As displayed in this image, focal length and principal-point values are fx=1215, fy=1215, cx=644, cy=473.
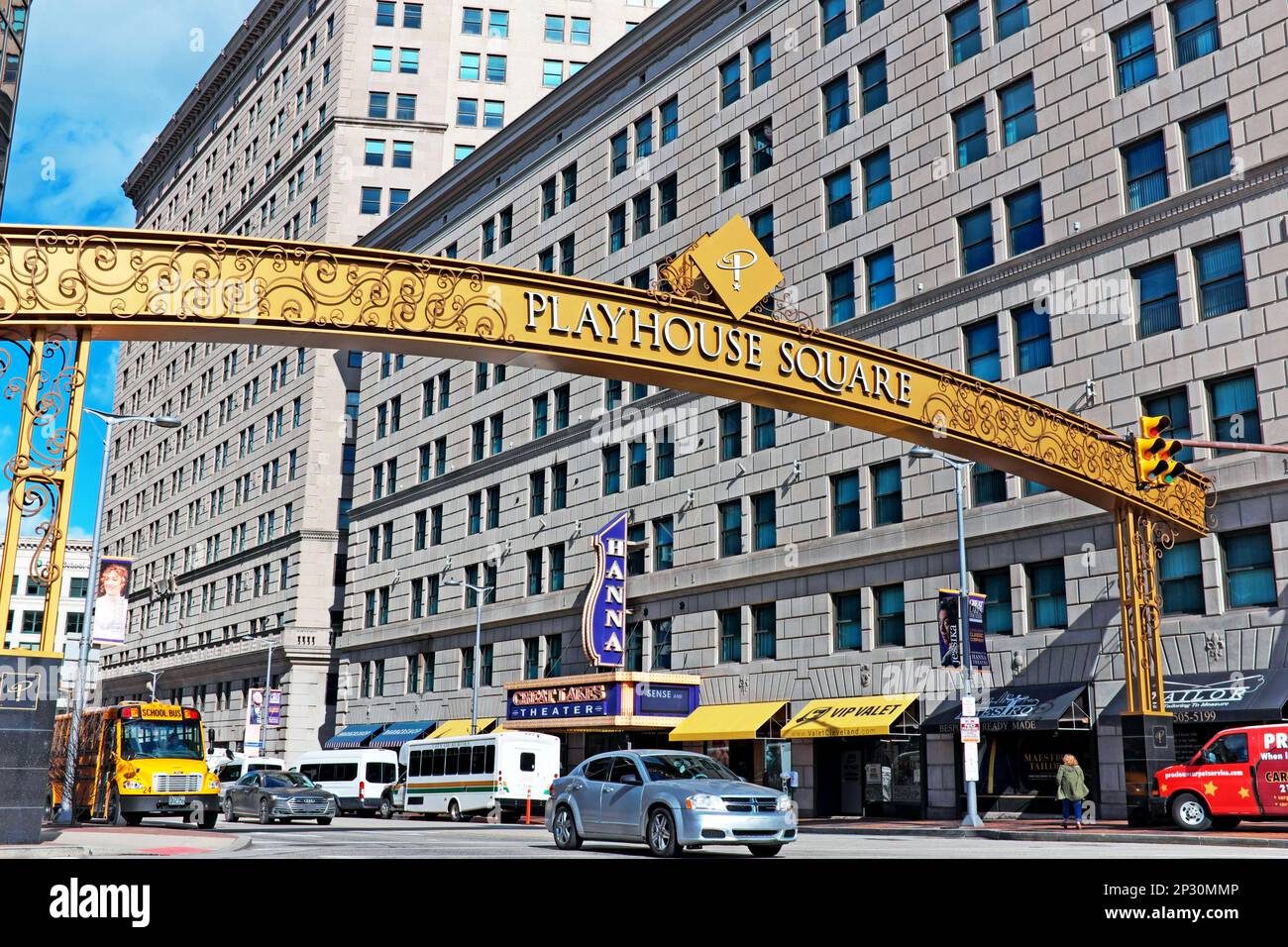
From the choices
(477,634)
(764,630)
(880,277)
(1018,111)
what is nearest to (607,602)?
(764,630)

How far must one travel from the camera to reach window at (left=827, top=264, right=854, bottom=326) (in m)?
38.6

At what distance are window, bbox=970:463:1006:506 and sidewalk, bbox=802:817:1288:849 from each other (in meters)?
8.50

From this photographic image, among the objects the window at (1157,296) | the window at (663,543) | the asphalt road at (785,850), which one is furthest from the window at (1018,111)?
the asphalt road at (785,850)

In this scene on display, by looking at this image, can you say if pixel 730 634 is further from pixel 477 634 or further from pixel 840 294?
pixel 477 634

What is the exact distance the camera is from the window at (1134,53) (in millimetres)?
30891

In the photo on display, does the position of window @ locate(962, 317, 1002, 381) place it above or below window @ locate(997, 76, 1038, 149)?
below

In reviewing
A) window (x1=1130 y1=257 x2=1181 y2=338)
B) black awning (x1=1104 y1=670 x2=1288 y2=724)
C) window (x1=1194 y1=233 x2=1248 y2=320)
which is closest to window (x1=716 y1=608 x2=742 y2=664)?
black awning (x1=1104 y1=670 x2=1288 y2=724)

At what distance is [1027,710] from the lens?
2986 centimetres

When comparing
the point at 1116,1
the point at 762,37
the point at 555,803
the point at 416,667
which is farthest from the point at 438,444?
the point at 555,803

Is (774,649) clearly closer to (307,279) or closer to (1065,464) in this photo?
(1065,464)

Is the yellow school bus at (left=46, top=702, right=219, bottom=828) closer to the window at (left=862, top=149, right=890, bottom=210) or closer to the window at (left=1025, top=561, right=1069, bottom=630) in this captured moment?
the window at (left=1025, top=561, right=1069, bottom=630)

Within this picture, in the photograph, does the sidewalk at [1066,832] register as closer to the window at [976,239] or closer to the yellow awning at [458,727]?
the window at [976,239]

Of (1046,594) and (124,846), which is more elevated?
(1046,594)

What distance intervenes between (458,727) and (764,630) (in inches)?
717
